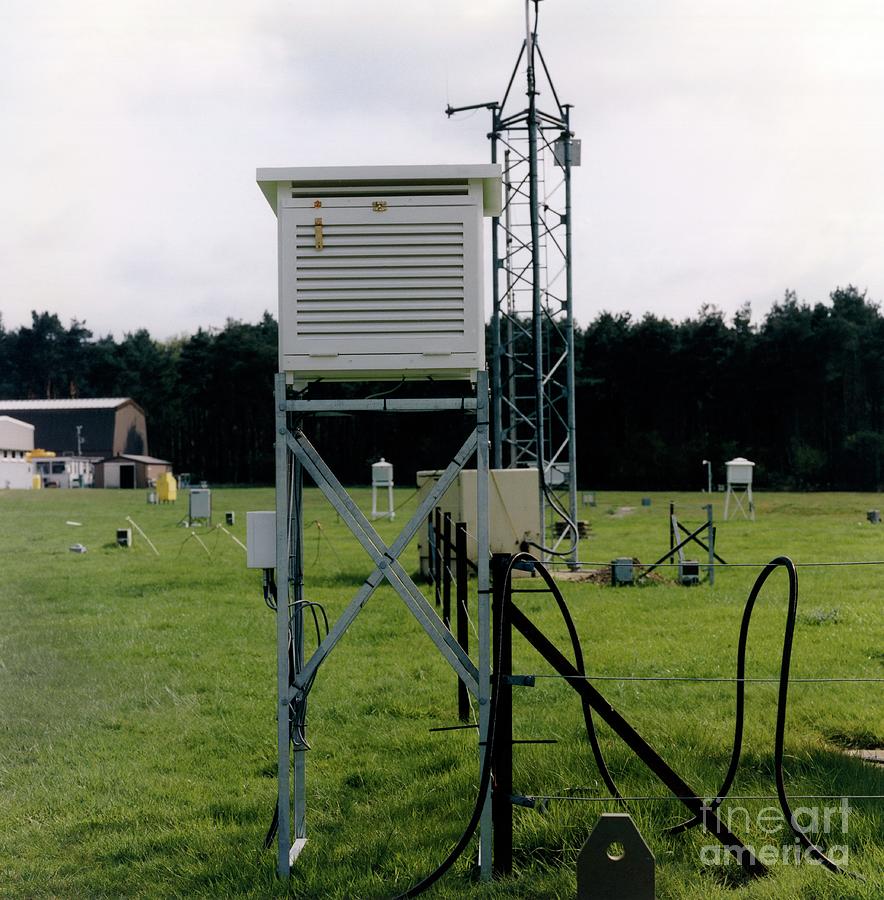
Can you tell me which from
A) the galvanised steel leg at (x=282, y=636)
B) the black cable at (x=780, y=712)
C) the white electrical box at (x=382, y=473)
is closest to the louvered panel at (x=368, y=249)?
the galvanised steel leg at (x=282, y=636)

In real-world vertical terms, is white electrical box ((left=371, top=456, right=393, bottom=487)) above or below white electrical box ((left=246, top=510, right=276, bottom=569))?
above

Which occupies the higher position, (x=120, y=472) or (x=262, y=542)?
(x=120, y=472)

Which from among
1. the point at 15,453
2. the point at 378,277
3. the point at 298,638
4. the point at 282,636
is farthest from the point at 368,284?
the point at 15,453

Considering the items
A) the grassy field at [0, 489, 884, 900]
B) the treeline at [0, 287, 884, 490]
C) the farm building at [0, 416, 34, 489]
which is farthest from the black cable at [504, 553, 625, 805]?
the farm building at [0, 416, 34, 489]

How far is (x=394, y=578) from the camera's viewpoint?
4746mm

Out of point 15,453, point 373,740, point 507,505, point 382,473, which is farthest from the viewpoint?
point 15,453

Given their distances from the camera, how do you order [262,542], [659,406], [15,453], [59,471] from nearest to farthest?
[262,542], [15,453], [59,471], [659,406]

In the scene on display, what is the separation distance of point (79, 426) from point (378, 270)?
Answer: 61960mm

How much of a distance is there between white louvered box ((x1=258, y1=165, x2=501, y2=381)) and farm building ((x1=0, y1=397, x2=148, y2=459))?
200ft

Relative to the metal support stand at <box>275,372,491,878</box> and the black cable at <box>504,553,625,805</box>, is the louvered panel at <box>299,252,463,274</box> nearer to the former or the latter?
the metal support stand at <box>275,372,491,878</box>

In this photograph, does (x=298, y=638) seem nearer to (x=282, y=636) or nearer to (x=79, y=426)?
(x=282, y=636)

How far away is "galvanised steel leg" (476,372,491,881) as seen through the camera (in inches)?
176

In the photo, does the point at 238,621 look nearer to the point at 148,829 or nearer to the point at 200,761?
the point at 200,761

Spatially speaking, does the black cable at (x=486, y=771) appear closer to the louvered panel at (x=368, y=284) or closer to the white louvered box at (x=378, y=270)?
the white louvered box at (x=378, y=270)
